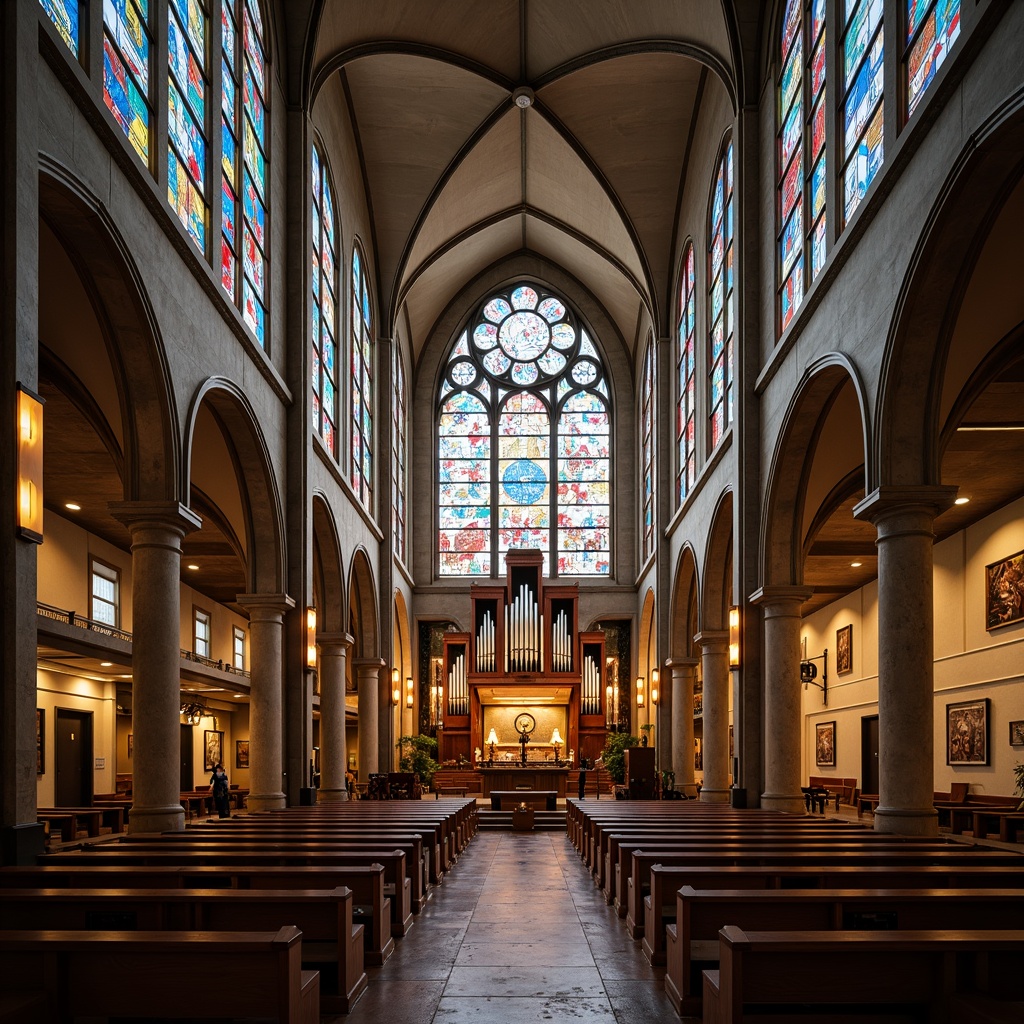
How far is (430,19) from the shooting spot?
2373 centimetres

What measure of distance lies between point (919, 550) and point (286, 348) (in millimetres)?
12204

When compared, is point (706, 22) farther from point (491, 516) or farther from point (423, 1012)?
point (491, 516)

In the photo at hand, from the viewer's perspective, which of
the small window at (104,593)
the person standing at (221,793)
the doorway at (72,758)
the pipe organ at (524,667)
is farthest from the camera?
the pipe organ at (524,667)

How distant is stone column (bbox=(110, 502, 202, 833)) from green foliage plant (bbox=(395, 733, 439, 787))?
19.2 metres

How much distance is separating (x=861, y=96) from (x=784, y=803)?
1011 centimetres

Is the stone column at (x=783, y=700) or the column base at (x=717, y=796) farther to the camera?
the column base at (x=717, y=796)

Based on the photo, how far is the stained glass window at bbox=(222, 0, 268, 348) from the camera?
17.1 m

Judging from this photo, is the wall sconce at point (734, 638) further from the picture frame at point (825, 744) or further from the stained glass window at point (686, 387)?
the picture frame at point (825, 744)

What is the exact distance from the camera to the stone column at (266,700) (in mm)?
18750

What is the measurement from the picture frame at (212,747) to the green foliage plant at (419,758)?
6139 millimetres

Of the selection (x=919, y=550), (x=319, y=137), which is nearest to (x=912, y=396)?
(x=919, y=550)

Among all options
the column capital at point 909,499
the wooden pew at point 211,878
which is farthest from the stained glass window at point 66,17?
the column capital at point 909,499

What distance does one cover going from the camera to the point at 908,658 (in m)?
12.5

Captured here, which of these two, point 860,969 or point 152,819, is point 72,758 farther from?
point 860,969
